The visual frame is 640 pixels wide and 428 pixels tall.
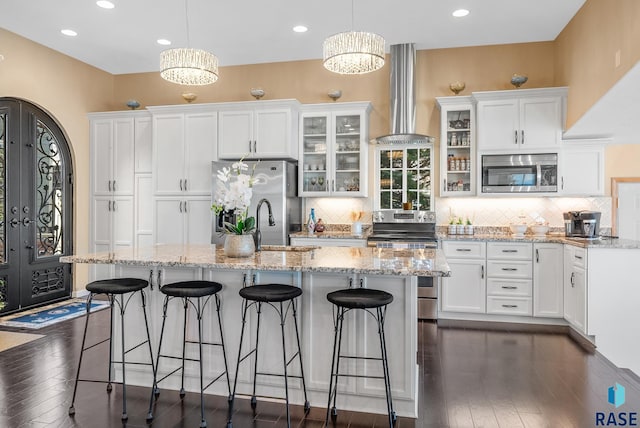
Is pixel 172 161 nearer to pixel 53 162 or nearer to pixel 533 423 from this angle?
pixel 53 162

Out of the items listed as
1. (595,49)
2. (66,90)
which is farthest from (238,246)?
(66,90)

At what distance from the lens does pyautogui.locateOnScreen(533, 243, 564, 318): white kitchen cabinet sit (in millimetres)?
4773

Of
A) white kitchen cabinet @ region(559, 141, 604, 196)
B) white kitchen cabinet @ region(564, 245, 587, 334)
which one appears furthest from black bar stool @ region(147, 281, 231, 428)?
white kitchen cabinet @ region(559, 141, 604, 196)

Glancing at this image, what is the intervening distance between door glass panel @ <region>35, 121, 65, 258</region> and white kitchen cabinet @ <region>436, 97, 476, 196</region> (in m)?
4.94

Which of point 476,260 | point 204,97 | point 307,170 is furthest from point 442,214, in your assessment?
point 204,97

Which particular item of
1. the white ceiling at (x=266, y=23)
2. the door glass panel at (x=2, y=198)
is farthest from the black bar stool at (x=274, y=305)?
the door glass panel at (x=2, y=198)

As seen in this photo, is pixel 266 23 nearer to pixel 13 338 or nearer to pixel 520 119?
pixel 520 119

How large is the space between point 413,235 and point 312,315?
2.74m

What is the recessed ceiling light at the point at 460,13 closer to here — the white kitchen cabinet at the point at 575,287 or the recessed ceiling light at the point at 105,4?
the white kitchen cabinet at the point at 575,287

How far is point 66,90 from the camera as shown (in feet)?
19.4

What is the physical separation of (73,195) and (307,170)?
128 inches

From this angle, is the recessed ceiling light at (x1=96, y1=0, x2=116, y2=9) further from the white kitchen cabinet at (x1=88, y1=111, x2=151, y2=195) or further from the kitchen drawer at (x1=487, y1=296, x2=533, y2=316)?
the kitchen drawer at (x1=487, y1=296, x2=533, y2=316)

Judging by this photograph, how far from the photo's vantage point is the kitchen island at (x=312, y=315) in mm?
2746

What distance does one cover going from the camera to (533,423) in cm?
266
